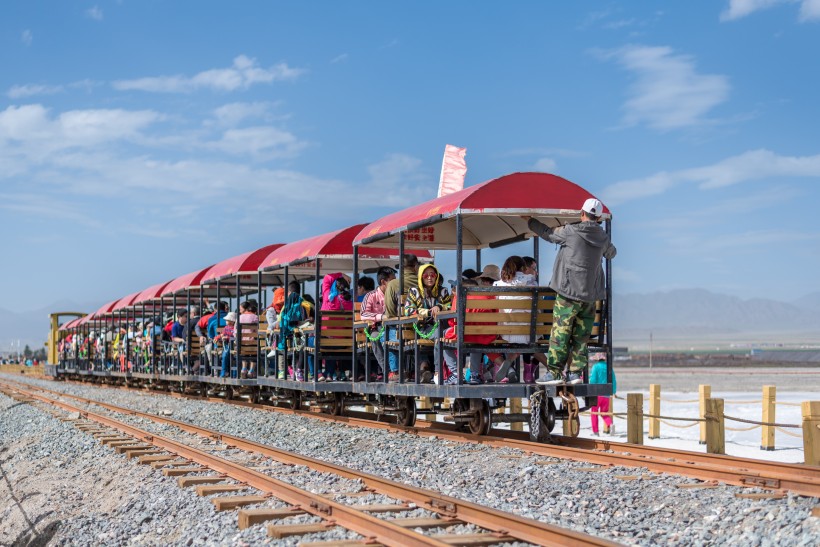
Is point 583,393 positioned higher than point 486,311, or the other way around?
point 486,311

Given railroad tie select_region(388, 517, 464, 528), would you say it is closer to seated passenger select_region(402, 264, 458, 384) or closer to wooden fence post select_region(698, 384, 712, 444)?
seated passenger select_region(402, 264, 458, 384)

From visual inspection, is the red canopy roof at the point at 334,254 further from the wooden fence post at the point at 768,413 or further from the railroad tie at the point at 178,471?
the railroad tie at the point at 178,471

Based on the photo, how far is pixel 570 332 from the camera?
1100cm

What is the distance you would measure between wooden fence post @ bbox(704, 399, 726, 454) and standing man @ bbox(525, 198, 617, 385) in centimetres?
146

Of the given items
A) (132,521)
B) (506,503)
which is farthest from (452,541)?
(132,521)

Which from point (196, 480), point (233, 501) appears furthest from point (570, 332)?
point (233, 501)

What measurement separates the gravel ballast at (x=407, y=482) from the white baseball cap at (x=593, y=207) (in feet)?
8.66

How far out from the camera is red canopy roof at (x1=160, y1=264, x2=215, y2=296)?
79.9 ft

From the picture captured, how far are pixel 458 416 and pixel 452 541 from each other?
20.8ft

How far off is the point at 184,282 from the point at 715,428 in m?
16.9

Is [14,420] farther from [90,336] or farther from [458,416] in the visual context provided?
[90,336]

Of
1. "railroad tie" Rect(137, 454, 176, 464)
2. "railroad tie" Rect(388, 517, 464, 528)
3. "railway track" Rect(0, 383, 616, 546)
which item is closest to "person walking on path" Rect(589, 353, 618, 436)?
"railway track" Rect(0, 383, 616, 546)

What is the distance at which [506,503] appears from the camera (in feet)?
25.2

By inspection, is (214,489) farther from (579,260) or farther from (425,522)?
(579,260)
